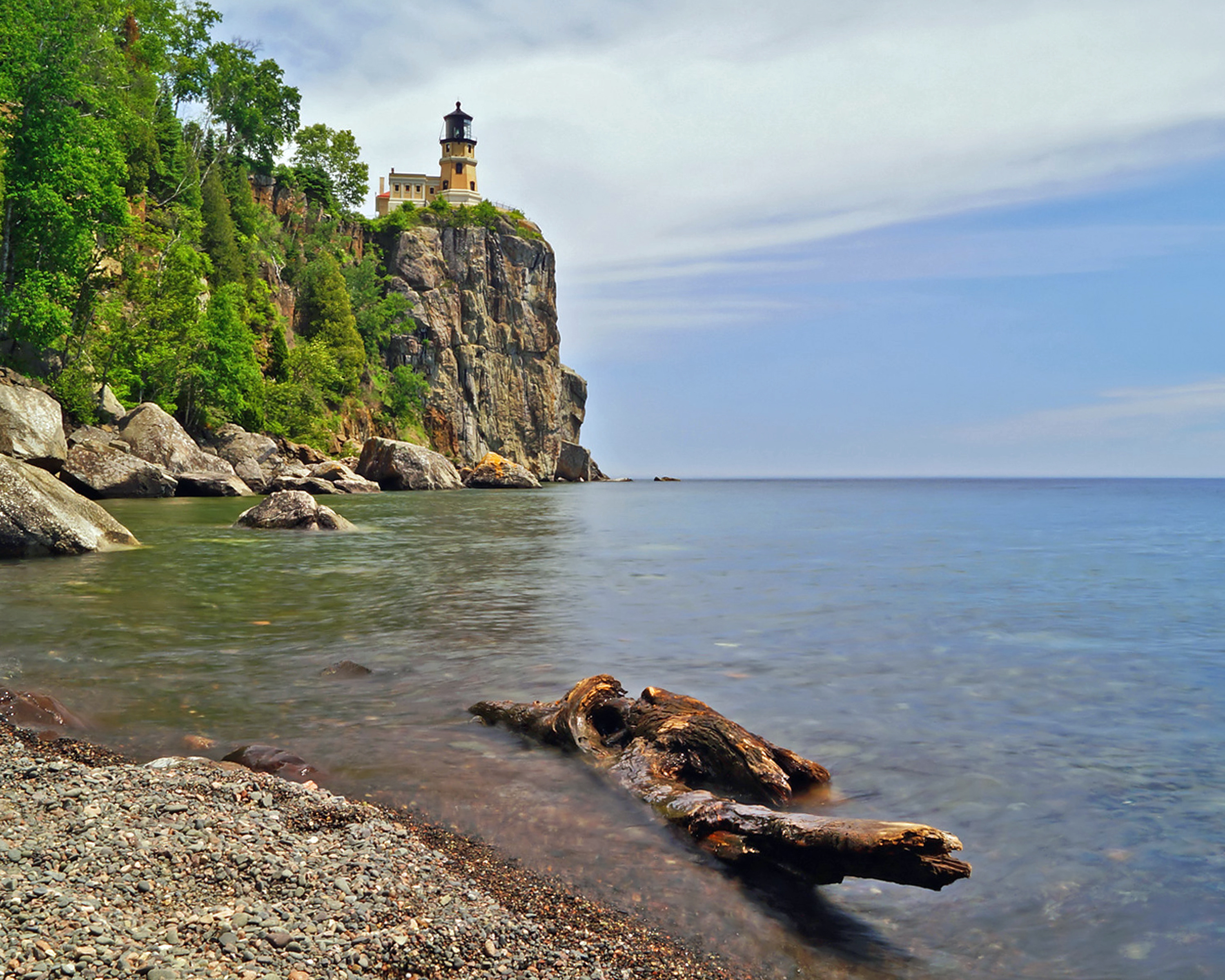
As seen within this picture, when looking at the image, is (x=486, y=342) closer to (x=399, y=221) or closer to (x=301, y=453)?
(x=399, y=221)

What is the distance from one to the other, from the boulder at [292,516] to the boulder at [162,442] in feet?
55.2

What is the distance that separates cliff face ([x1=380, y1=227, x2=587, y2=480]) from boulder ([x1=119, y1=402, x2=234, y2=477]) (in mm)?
51824

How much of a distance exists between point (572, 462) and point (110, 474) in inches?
3494

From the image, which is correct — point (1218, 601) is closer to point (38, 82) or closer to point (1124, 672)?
point (1124, 672)

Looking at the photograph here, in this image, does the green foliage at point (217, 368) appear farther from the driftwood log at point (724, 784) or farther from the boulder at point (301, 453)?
the driftwood log at point (724, 784)

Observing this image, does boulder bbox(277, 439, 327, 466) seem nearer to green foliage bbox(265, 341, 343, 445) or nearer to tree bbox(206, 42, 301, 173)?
green foliage bbox(265, 341, 343, 445)

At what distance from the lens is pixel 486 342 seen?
10375 centimetres

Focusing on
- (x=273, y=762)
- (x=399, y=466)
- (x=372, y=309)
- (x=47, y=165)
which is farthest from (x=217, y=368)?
(x=273, y=762)

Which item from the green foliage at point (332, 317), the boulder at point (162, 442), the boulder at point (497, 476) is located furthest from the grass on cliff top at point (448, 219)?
the boulder at point (162, 442)

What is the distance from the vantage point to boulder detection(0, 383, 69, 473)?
25.9 m

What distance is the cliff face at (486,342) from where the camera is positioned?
9500 cm

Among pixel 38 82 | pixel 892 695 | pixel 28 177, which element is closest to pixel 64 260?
pixel 28 177

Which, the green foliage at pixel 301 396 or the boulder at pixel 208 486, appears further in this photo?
the green foliage at pixel 301 396

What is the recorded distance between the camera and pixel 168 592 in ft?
43.7
